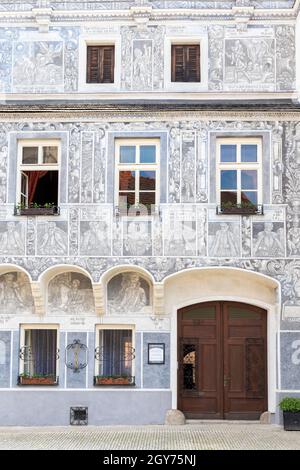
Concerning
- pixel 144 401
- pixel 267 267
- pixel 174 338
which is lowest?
pixel 144 401

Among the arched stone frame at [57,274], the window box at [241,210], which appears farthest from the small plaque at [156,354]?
the window box at [241,210]

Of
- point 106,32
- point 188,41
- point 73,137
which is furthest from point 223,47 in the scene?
point 73,137

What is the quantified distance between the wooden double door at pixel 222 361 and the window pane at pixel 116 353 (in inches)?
46.0

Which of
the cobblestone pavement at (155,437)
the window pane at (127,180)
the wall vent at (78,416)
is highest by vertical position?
the window pane at (127,180)

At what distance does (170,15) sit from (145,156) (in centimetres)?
343

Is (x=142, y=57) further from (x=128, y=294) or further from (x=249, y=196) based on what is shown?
(x=128, y=294)

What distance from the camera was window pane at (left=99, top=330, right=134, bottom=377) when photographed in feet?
65.4

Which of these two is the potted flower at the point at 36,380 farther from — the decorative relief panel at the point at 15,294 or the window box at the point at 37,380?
the decorative relief panel at the point at 15,294

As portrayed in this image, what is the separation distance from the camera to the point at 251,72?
20172 mm

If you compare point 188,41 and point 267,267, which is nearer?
point 267,267

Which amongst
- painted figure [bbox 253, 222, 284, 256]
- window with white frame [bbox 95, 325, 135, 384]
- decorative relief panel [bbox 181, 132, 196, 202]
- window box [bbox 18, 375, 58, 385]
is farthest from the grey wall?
decorative relief panel [bbox 181, 132, 196, 202]

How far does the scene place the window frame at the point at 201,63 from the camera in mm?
20203

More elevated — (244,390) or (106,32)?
(106,32)

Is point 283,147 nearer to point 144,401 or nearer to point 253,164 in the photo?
point 253,164
